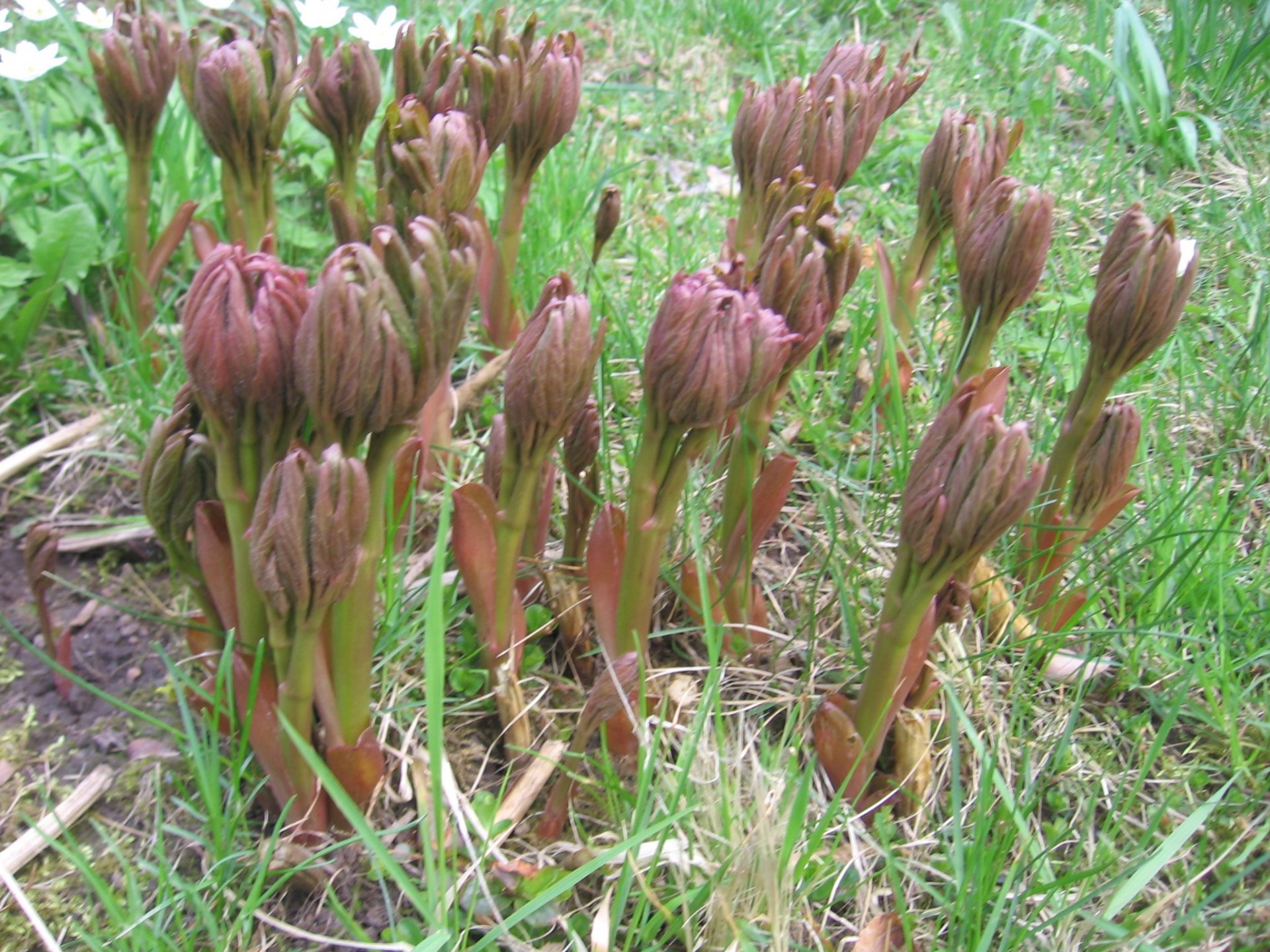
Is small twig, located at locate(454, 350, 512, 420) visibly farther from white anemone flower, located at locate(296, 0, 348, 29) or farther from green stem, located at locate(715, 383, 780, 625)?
white anemone flower, located at locate(296, 0, 348, 29)

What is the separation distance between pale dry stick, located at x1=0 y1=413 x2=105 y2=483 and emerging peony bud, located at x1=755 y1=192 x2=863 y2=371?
1.56 metres

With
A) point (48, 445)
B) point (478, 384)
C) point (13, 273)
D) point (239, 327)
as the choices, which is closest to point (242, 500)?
point (239, 327)

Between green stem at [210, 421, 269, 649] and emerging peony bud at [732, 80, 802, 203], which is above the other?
emerging peony bud at [732, 80, 802, 203]

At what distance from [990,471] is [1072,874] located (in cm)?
61

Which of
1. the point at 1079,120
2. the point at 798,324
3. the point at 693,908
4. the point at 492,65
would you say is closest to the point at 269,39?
the point at 492,65

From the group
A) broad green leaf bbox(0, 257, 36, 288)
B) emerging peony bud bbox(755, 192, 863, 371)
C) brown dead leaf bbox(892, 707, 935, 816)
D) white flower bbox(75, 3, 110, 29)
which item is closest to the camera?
emerging peony bud bbox(755, 192, 863, 371)

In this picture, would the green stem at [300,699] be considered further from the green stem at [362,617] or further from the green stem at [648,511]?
the green stem at [648,511]

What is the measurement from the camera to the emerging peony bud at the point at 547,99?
6.85ft

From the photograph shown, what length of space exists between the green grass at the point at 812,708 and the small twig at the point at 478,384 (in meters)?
0.19

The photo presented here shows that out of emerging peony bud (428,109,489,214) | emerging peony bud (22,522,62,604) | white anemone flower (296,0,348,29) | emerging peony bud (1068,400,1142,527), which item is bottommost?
emerging peony bud (22,522,62,604)

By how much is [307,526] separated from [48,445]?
1364 mm

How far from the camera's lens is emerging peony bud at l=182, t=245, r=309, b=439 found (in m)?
1.33

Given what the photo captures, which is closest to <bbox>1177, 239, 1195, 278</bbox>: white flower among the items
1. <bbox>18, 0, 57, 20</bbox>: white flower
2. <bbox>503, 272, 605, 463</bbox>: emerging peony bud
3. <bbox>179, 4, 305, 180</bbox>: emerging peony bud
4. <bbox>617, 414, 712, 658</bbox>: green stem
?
<bbox>617, 414, 712, 658</bbox>: green stem

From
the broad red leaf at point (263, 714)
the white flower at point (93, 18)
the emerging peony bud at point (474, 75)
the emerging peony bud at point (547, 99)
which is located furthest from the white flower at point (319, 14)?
the broad red leaf at point (263, 714)
